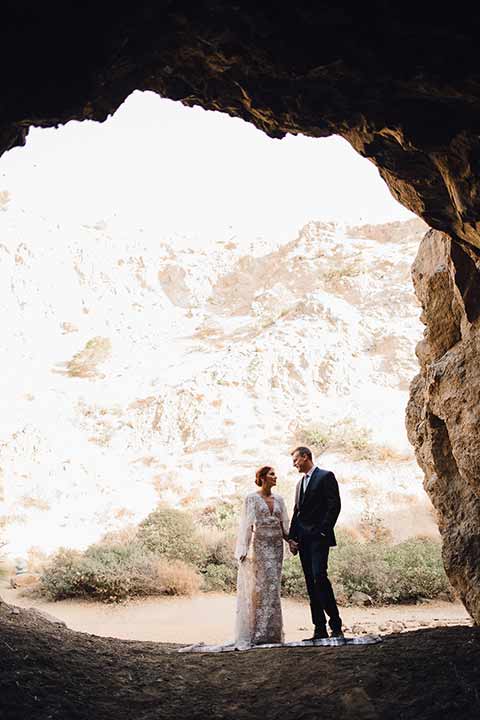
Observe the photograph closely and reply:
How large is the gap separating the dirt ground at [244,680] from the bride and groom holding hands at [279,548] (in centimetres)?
38

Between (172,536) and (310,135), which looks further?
(172,536)

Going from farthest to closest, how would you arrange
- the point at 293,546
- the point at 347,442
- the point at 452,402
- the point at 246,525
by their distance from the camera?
1. the point at 347,442
2. the point at 246,525
3. the point at 293,546
4. the point at 452,402

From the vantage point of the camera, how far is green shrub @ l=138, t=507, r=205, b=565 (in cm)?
1367

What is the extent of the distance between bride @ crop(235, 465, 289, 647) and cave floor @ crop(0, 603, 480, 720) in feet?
1.06

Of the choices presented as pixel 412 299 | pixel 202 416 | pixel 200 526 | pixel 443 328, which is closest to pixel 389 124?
pixel 443 328

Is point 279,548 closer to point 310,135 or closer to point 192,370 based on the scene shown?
point 310,135

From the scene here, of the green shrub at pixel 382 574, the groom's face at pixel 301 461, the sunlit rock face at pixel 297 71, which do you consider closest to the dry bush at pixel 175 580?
the green shrub at pixel 382 574

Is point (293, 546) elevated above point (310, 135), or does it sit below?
below

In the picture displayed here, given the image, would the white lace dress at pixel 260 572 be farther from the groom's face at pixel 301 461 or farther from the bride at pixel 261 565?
the groom's face at pixel 301 461

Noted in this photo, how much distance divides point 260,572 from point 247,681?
1403 millimetres

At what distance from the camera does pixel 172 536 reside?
14430 millimetres

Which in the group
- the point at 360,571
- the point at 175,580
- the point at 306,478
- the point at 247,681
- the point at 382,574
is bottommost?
the point at 247,681

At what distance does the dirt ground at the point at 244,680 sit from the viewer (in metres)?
3.82

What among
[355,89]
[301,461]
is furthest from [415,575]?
[355,89]
